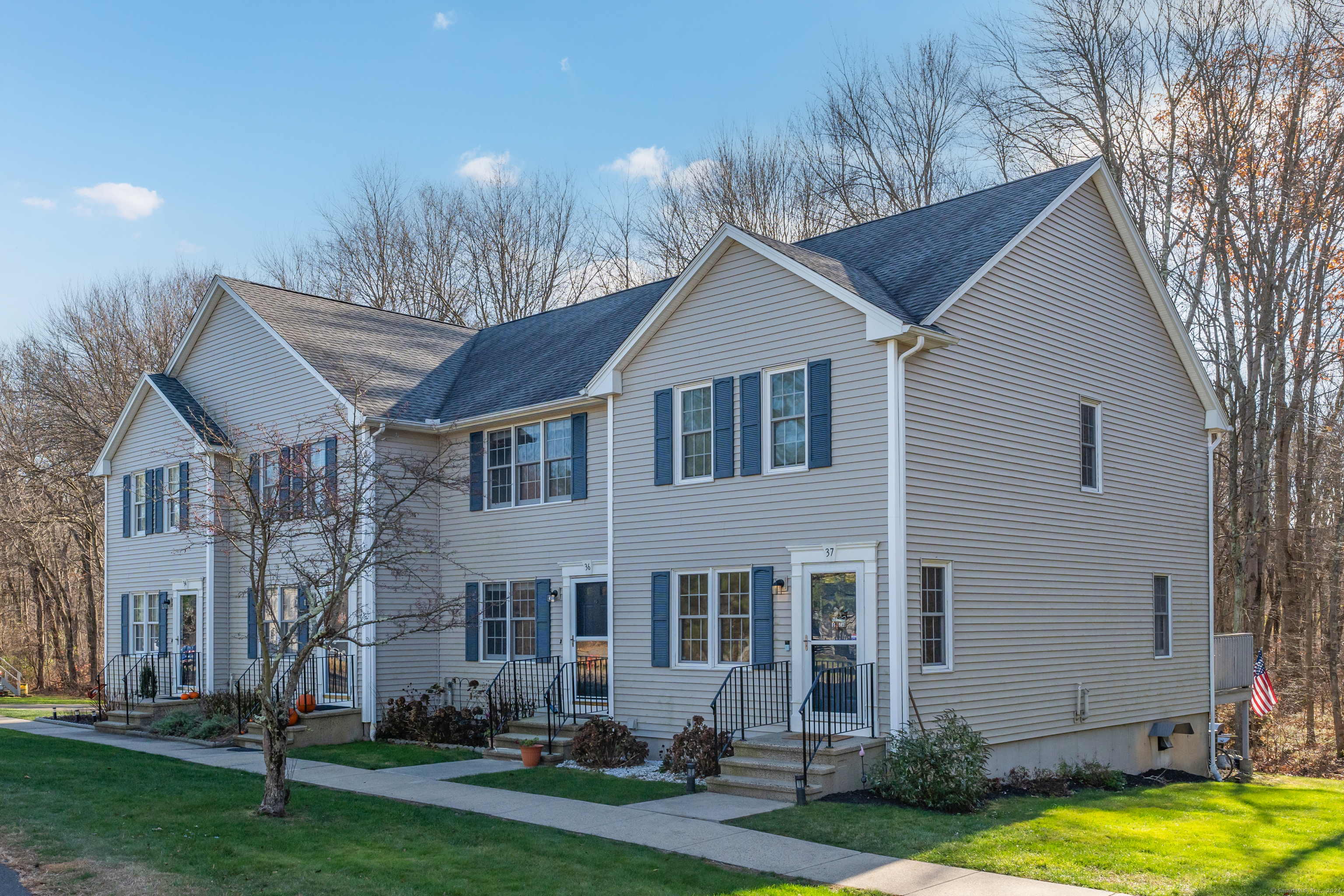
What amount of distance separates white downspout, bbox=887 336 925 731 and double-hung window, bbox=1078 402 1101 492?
4.29 metres

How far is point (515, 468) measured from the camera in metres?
18.6

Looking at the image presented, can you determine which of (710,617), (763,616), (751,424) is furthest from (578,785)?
(751,424)

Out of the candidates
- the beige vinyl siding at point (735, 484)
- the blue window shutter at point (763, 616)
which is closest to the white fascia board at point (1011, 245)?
the beige vinyl siding at point (735, 484)

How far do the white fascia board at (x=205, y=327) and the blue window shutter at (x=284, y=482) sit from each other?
51.1 inches

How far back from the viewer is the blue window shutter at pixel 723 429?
1484 centimetres

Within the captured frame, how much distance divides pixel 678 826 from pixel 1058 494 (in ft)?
25.0

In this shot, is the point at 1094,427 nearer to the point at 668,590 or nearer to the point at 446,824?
the point at 668,590

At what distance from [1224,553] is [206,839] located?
24.1 m

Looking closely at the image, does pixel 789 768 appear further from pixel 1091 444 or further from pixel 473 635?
pixel 473 635

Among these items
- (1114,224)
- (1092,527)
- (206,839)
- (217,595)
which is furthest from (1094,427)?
(217,595)

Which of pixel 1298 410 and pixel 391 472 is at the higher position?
pixel 1298 410

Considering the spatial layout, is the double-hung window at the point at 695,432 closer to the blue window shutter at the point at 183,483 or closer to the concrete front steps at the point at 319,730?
the concrete front steps at the point at 319,730

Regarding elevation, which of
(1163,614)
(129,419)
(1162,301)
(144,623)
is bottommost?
(144,623)

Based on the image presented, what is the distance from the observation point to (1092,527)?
15.9 m
